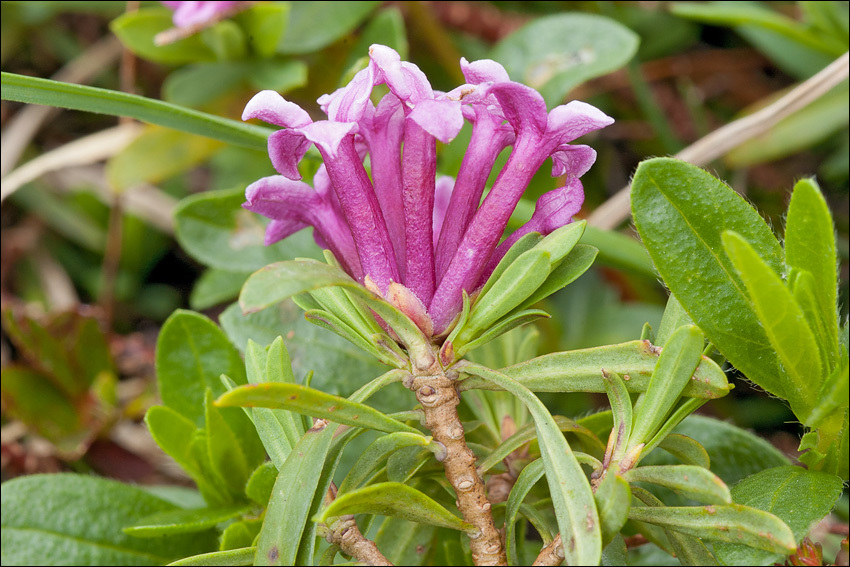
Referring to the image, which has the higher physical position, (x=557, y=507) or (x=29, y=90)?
(x=29, y=90)

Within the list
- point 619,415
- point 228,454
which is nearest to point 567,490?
point 619,415

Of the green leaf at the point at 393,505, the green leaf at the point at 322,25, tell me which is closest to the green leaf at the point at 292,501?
the green leaf at the point at 393,505

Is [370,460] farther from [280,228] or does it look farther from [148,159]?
[148,159]

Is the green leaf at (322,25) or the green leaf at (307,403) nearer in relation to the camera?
the green leaf at (307,403)

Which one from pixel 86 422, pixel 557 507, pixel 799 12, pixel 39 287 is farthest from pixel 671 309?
pixel 39 287

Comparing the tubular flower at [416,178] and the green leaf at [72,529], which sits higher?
the tubular flower at [416,178]

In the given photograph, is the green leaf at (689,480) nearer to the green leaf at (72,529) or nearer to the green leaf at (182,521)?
the green leaf at (182,521)

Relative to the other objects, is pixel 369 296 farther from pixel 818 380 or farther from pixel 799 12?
pixel 799 12
